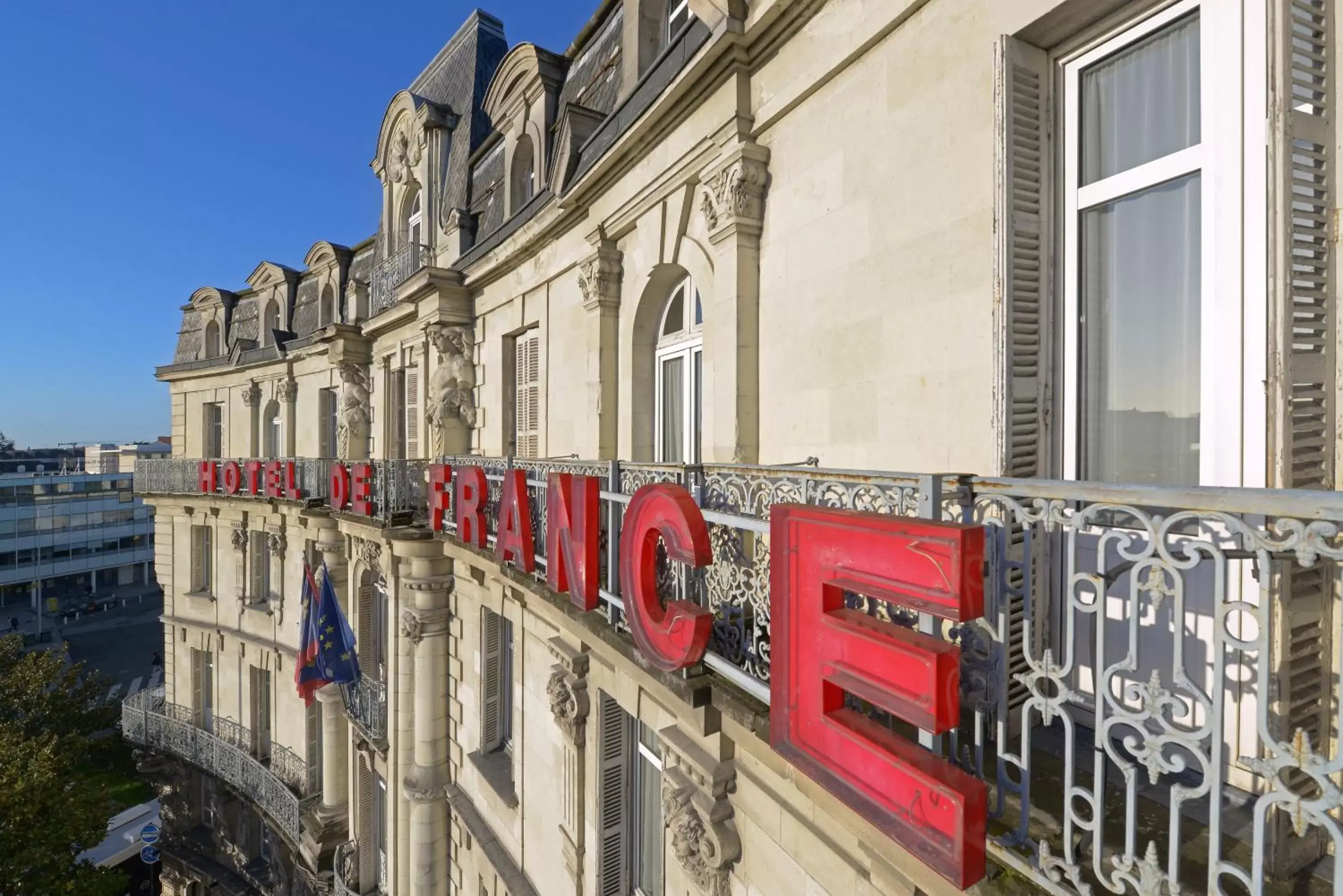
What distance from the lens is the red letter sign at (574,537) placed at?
517 centimetres

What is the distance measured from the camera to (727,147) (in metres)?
5.89

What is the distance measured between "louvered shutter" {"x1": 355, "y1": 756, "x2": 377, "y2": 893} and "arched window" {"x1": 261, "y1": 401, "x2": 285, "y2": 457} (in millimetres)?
12251

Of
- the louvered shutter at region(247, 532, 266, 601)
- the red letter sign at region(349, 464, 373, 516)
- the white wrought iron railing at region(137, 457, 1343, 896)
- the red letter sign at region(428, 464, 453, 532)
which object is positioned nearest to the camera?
the white wrought iron railing at region(137, 457, 1343, 896)

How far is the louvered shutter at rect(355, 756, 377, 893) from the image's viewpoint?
50.1 feet

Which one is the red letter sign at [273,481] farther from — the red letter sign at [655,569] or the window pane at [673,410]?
the red letter sign at [655,569]

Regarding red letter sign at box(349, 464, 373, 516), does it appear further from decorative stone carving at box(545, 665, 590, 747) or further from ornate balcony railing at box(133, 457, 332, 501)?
decorative stone carving at box(545, 665, 590, 747)

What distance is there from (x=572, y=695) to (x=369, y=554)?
10.0m

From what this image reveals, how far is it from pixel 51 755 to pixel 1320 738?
27607mm

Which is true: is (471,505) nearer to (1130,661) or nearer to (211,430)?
(1130,661)

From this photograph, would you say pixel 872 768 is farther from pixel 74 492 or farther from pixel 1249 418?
pixel 74 492

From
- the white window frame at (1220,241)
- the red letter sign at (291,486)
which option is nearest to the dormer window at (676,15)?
the white window frame at (1220,241)

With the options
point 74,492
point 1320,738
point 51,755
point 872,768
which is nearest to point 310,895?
point 51,755

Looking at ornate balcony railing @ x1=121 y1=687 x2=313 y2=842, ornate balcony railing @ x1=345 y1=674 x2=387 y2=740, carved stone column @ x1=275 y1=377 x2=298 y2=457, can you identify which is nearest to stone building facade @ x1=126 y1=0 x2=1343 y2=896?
ornate balcony railing @ x1=345 y1=674 x2=387 y2=740

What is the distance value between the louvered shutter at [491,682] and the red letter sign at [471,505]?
236 centimetres
